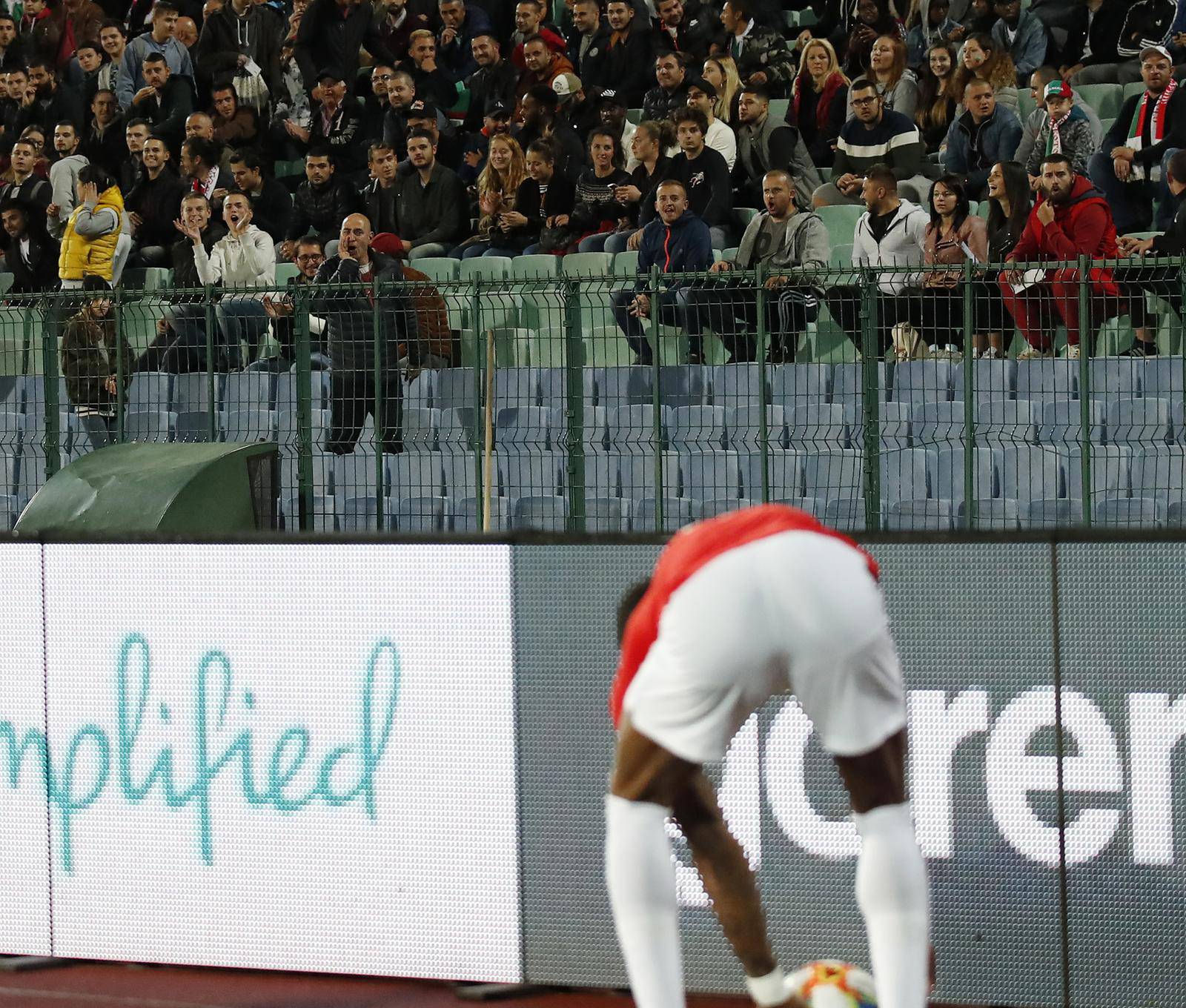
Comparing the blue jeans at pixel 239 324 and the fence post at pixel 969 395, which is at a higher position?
the blue jeans at pixel 239 324

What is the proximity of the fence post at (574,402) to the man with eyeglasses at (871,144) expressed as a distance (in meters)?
2.79

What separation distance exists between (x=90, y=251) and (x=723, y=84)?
15.4ft

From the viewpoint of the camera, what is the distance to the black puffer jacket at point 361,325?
9555 millimetres

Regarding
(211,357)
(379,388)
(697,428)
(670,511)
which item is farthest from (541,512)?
(211,357)

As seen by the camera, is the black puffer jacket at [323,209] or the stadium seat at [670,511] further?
the black puffer jacket at [323,209]

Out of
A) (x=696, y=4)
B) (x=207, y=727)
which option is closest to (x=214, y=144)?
(x=696, y=4)

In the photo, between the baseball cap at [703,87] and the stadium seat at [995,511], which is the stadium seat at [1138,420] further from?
the baseball cap at [703,87]

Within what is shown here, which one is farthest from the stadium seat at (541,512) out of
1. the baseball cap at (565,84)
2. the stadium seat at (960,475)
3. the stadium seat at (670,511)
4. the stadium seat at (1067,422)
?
the baseball cap at (565,84)

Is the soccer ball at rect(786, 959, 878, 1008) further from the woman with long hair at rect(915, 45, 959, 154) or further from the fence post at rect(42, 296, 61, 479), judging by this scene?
the woman with long hair at rect(915, 45, 959, 154)

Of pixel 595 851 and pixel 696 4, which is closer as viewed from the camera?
pixel 595 851

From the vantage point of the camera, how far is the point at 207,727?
5457 millimetres

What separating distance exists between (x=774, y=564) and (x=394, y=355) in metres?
6.14

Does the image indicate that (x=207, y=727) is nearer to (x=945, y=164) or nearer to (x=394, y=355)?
(x=394, y=355)

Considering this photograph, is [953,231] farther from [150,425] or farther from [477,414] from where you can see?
[150,425]
